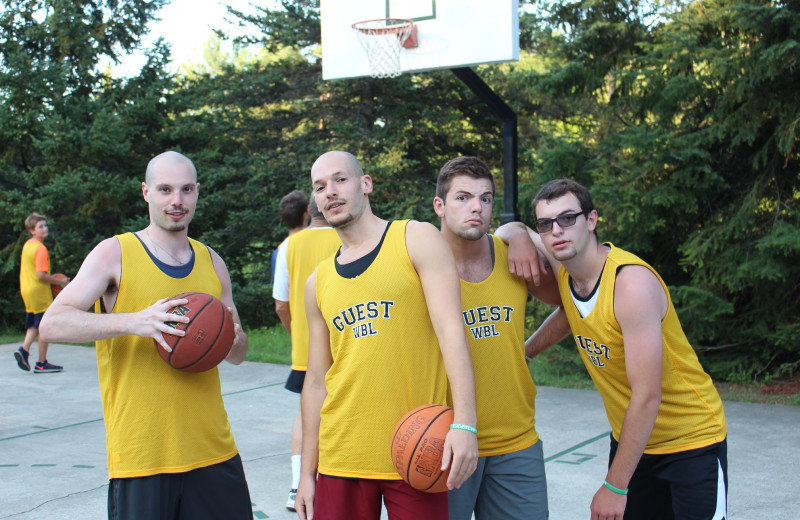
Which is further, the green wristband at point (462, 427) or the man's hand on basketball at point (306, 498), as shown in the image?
the man's hand on basketball at point (306, 498)

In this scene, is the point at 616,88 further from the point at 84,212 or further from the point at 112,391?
the point at 84,212

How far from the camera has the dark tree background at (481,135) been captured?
27.1 ft

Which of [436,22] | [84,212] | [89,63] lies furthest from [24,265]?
[89,63]

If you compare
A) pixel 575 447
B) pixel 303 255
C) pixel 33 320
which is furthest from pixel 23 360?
pixel 575 447

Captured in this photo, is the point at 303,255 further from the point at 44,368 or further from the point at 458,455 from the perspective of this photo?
the point at 44,368

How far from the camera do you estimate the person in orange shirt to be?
385 inches

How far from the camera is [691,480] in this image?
9.41 ft

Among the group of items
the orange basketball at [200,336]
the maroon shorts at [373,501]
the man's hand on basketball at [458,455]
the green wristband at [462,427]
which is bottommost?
the maroon shorts at [373,501]

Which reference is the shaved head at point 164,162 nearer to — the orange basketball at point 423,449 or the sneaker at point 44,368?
the orange basketball at point 423,449

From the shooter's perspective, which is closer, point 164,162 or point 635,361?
point 635,361

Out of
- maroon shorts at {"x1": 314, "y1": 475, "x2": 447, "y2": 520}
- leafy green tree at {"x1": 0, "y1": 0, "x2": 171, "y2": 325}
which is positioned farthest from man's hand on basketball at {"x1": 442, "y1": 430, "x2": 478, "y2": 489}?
leafy green tree at {"x1": 0, "y1": 0, "x2": 171, "y2": 325}

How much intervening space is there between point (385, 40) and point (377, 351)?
22.8 feet

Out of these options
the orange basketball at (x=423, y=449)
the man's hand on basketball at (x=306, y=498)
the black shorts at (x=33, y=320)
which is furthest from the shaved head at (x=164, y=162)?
the black shorts at (x=33, y=320)

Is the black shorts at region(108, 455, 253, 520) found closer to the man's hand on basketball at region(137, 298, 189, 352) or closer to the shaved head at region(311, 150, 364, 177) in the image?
the man's hand on basketball at region(137, 298, 189, 352)
